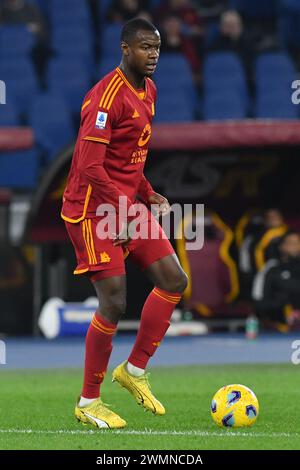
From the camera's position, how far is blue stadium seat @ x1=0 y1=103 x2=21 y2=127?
54.5ft

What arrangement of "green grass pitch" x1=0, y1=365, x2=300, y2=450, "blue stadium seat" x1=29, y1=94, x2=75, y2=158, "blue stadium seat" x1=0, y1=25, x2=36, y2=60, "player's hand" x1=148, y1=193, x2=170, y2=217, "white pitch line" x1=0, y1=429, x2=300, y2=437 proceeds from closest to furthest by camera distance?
"green grass pitch" x1=0, y1=365, x2=300, y2=450, "white pitch line" x1=0, y1=429, x2=300, y2=437, "player's hand" x1=148, y1=193, x2=170, y2=217, "blue stadium seat" x1=29, y1=94, x2=75, y2=158, "blue stadium seat" x1=0, y1=25, x2=36, y2=60

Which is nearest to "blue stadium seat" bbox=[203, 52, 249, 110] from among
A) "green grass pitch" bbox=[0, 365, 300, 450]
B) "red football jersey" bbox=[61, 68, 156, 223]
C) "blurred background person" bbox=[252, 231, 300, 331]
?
"blurred background person" bbox=[252, 231, 300, 331]

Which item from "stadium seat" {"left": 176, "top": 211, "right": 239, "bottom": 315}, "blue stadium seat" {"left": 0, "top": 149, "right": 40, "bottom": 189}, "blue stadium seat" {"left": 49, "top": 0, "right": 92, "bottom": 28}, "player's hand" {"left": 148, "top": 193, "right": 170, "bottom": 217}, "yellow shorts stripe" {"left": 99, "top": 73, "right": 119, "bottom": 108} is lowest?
"stadium seat" {"left": 176, "top": 211, "right": 239, "bottom": 315}

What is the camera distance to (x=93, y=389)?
705 cm

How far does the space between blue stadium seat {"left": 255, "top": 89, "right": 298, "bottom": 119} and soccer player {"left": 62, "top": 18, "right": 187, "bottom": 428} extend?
31.4 ft

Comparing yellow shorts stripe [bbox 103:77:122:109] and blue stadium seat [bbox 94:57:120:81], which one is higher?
yellow shorts stripe [bbox 103:77:122:109]

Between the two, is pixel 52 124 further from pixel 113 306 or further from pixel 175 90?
pixel 113 306

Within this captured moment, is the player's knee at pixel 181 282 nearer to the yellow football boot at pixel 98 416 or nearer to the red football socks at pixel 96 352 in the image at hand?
the red football socks at pixel 96 352

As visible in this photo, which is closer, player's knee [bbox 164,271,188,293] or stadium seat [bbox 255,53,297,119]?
player's knee [bbox 164,271,188,293]

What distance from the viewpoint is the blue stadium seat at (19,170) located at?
642 inches

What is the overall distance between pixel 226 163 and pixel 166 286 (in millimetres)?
7442

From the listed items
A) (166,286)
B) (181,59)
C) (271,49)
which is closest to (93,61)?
(181,59)

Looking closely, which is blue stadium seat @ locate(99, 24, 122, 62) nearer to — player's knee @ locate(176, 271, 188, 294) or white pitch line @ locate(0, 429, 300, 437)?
player's knee @ locate(176, 271, 188, 294)
